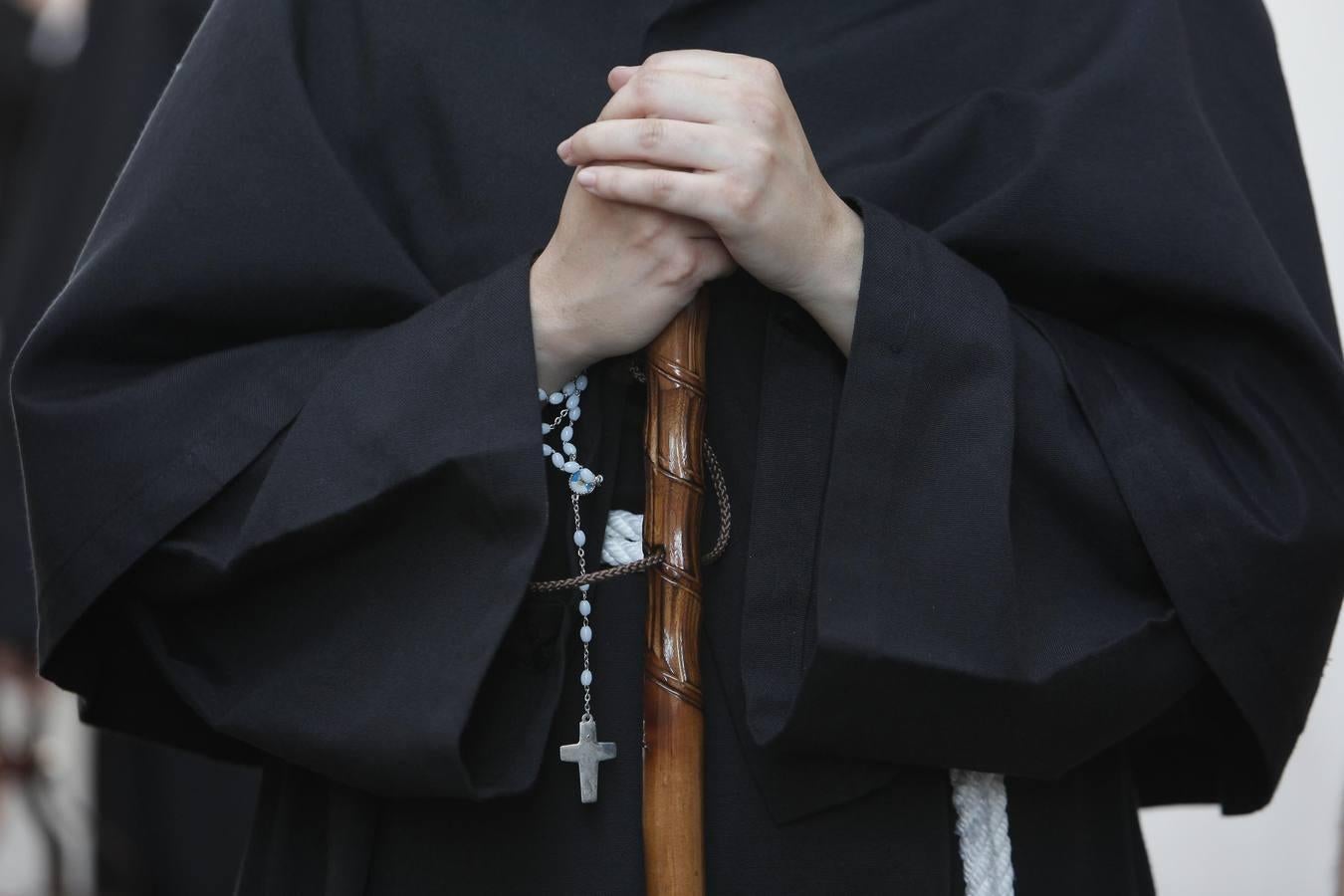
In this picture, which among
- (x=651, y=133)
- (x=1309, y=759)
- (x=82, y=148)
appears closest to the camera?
(x=651, y=133)

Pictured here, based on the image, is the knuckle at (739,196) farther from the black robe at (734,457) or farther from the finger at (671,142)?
the black robe at (734,457)

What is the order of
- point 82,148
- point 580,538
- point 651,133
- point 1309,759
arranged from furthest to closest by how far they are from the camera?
point 82,148 < point 1309,759 < point 580,538 < point 651,133

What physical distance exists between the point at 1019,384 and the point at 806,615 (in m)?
0.25

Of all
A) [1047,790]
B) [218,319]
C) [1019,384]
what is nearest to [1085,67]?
[1019,384]

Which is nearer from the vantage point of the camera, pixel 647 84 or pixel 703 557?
pixel 647 84

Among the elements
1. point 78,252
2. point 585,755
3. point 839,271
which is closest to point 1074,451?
point 839,271

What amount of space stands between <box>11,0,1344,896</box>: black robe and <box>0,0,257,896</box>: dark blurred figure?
4.92ft

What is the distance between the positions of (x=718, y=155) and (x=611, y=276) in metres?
0.13

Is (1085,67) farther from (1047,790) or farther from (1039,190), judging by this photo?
(1047,790)

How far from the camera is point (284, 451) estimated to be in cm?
116

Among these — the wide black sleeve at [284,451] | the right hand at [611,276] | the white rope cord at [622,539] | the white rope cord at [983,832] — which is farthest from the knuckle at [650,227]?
the white rope cord at [983,832]

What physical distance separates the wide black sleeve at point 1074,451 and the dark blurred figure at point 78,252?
1873 millimetres

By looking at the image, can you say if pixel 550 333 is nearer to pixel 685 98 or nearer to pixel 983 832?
pixel 685 98

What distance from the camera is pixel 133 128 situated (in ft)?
9.02
